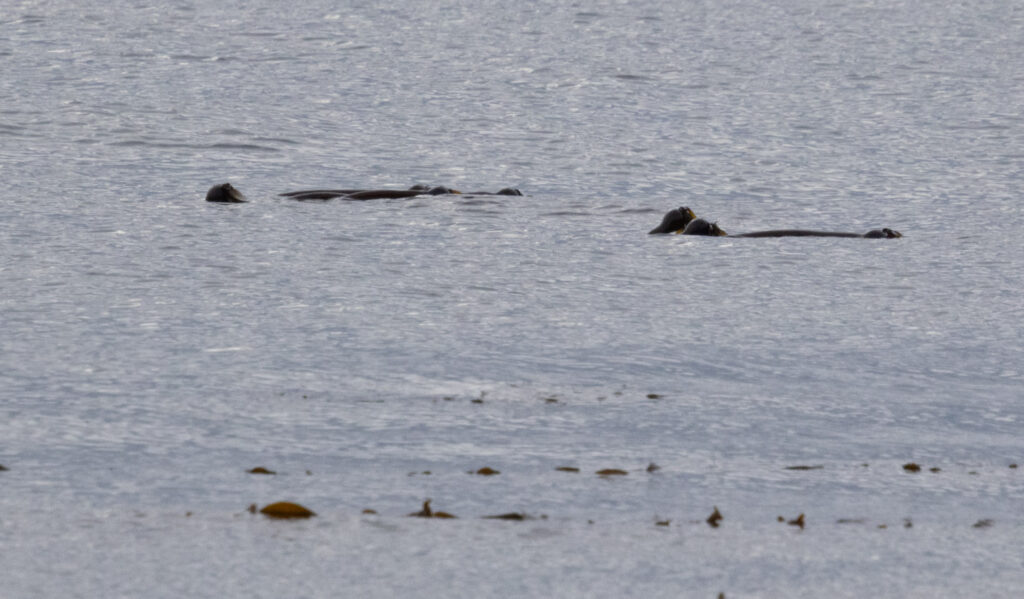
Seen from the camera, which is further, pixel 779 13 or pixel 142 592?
pixel 779 13

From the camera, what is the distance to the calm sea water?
314 centimetres

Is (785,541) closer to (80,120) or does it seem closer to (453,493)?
(453,493)

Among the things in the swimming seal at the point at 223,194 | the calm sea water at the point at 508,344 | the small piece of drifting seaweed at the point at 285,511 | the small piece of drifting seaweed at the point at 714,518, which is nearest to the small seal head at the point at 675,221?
the calm sea water at the point at 508,344

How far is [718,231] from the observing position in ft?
27.3

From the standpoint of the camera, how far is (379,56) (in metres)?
16.0

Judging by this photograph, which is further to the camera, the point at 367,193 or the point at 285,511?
the point at 367,193

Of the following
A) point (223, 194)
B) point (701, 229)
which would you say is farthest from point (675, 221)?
point (223, 194)

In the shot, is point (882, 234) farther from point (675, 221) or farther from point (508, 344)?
point (508, 344)

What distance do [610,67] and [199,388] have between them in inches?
458

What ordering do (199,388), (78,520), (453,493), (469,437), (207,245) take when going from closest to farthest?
1. (78,520)
2. (453,493)
3. (469,437)
4. (199,388)
5. (207,245)

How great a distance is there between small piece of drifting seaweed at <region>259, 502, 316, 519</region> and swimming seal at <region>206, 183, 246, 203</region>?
232 inches

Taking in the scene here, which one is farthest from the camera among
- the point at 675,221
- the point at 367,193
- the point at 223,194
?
the point at 367,193

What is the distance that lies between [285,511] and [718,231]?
17.6ft

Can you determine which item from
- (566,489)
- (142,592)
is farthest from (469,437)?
(142,592)
